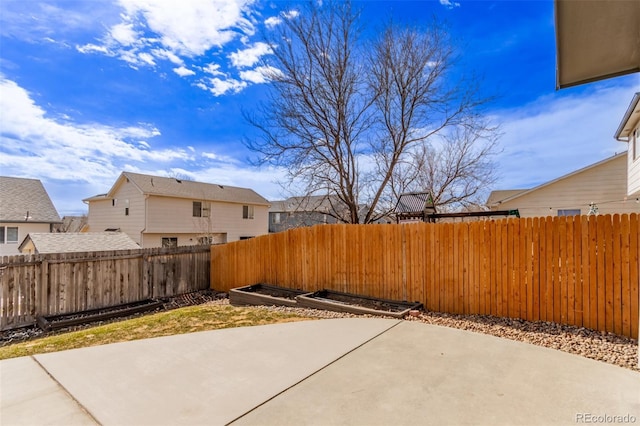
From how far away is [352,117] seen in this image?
1030 cm

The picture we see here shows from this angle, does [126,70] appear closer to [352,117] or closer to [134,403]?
[352,117]

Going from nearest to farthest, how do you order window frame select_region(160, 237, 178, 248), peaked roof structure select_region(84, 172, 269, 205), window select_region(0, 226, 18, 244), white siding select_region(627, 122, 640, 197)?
white siding select_region(627, 122, 640, 197)
window select_region(0, 226, 18, 244)
peaked roof structure select_region(84, 172, 269, 205)
window frame select_region(160, 237, 178, 248)

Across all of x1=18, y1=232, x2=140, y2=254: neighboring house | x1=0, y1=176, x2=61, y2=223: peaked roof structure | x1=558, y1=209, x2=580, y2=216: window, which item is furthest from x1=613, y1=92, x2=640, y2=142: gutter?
x1=0, y1=176, x2=61, y2=223: peaked roof structure

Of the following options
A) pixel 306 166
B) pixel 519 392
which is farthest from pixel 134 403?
pixel 306 166

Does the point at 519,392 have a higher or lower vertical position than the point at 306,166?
lower

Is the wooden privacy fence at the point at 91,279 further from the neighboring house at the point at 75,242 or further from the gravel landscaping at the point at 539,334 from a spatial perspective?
the neighboring house at the point at 75,242

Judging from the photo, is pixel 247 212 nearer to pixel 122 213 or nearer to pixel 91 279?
pixel 122 213

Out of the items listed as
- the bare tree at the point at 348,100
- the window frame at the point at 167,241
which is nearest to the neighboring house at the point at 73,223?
the window frame at the point at 167,241

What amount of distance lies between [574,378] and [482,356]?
81 centimetres

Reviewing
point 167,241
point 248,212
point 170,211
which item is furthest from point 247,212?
point 167,241

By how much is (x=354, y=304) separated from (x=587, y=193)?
12768mm

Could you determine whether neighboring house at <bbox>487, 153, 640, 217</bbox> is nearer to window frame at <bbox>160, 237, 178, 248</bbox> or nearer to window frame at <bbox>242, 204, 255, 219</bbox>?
window frame at <bbox>242, 204, 255, 219</bbox>

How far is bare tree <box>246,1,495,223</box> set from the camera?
31.9 ft

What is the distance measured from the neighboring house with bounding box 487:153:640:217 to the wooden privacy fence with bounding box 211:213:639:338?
935 centimetres
